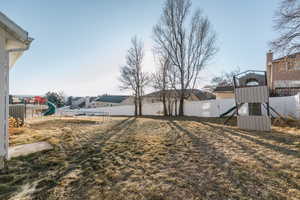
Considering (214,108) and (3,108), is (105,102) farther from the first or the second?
(3,108)

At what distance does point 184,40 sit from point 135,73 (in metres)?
8.55

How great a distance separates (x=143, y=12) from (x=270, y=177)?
9.27 m

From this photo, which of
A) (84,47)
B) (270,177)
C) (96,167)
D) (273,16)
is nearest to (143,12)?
(84,47)

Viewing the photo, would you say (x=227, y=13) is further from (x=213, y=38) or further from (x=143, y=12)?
(x=213, y=38)

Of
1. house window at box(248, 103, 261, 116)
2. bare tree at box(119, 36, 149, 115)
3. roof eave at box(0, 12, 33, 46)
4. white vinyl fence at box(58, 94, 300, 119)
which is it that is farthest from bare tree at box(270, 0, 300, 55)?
bare tree at box(119, 36, 149, 115)

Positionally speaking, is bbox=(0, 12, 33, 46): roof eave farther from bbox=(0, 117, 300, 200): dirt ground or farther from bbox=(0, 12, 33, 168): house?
bbox=(0, 117, 300, 200): dirt ground

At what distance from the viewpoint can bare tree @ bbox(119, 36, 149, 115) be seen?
2122 cm

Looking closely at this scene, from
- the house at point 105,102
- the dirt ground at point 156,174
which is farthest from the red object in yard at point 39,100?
the house at point 105,102

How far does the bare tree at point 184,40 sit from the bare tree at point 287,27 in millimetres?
6919

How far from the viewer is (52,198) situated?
2025mm

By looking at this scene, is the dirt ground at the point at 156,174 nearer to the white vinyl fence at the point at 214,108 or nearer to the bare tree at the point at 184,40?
the white vinyl fence at the point at 214,108

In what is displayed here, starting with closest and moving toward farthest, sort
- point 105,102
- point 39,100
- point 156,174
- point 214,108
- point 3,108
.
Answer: point 156,174 < point 3,108 < point 214,108 < point 39,100 < point 105,102

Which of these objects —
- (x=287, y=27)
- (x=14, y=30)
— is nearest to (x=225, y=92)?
(x=287, y=27)

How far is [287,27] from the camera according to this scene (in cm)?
832
